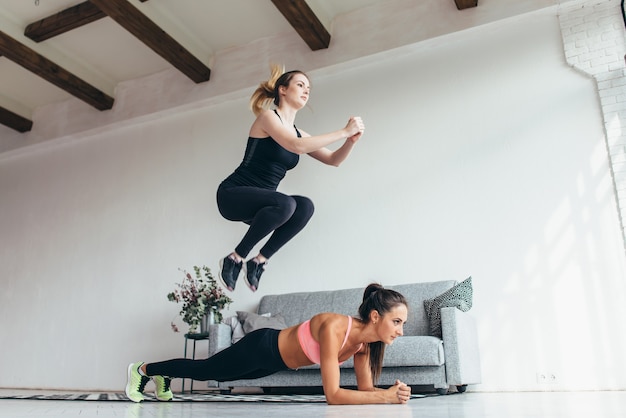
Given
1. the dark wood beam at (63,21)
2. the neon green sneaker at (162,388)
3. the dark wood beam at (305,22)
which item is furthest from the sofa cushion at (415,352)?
the dark wood beam at (63,21)

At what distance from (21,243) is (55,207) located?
668mm


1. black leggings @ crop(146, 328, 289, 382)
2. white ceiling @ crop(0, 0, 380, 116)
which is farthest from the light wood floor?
white ceiling @ crop(0, 0, 380, 116)

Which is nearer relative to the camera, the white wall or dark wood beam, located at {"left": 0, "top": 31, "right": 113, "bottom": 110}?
the white wall

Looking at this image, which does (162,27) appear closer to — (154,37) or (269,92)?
(154,37)

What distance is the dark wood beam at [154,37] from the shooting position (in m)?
5.36

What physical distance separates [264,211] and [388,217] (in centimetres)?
280

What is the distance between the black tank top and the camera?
2619mm

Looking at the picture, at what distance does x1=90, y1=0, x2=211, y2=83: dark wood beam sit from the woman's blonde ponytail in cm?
324

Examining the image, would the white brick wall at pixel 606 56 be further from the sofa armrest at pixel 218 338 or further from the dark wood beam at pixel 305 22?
the sofa armrest at pixel 218 338

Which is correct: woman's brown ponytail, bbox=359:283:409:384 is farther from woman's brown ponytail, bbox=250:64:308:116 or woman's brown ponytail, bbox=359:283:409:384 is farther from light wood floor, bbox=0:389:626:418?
woman's brown ponytail, bbox=250:64:308:116

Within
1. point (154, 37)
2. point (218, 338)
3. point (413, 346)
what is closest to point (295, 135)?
point (413, 346)

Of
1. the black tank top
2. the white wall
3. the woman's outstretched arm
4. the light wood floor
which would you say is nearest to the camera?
the light wood floor

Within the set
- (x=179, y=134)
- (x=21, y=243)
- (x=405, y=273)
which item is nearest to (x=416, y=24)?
(x=405, y=273)

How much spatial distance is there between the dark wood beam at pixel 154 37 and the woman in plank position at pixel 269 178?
3269mm
